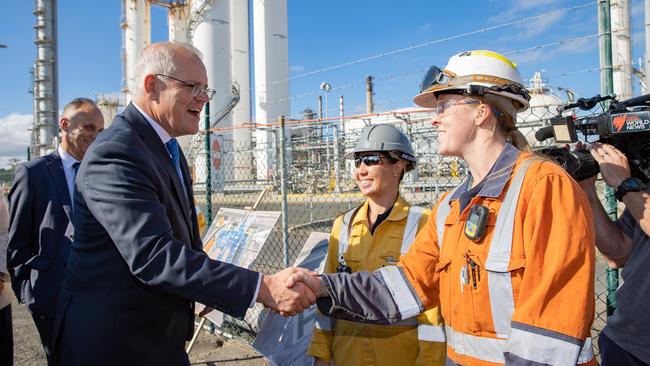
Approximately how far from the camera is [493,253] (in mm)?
1689

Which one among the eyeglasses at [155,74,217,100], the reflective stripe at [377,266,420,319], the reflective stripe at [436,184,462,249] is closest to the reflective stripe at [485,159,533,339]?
the reflective stripe at [436,184,462,249]

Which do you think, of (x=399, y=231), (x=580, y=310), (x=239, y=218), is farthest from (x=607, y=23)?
(x=239, y=218)

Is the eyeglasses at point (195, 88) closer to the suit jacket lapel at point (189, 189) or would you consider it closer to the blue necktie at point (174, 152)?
the blue necktie at point (174, 152)

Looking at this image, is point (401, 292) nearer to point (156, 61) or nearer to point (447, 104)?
point (447, 104)

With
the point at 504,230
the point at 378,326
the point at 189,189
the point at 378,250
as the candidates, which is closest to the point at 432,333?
the point at 378,326

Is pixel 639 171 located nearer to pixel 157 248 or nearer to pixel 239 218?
pixel 157 248

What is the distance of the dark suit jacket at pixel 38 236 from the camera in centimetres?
325

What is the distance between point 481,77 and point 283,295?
138 cm

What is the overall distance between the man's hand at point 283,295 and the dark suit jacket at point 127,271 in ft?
0.44

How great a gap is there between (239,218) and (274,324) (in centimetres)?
139

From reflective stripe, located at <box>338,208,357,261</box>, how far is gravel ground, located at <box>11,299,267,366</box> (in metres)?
2.33

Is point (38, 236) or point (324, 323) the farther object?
point (38, 236)

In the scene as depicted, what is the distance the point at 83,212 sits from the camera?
207 centimetres

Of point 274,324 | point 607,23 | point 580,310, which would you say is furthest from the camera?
point 274,324
